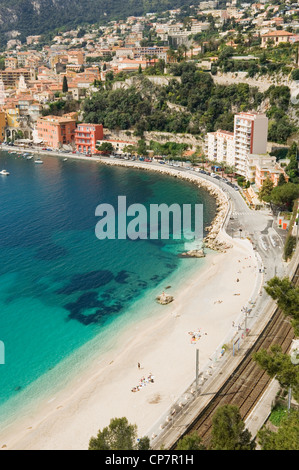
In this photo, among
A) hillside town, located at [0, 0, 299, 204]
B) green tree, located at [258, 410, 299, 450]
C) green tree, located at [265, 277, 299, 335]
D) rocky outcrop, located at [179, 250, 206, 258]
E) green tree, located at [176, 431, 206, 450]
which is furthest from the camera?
hillside town, located at [0, 0, 299, 204]

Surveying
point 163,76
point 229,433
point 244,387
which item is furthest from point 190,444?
point 163,76

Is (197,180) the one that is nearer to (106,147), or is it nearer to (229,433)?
(106,147)

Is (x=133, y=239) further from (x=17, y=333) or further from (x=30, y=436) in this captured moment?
(x=30, y=436)

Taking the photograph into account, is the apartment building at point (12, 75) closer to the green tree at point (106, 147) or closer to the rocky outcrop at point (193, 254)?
the green tree at point (106, 147)

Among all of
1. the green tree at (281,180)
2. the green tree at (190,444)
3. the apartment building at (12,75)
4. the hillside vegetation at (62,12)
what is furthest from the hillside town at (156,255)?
the hillside vegetation at (62,12)

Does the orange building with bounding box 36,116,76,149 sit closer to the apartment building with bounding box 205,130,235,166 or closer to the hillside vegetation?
the apartment building with bounding box 205,130,235,166

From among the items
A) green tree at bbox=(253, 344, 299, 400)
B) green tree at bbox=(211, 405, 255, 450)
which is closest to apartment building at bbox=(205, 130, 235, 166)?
green tree at bbox=(253, 344, 299, 400)
